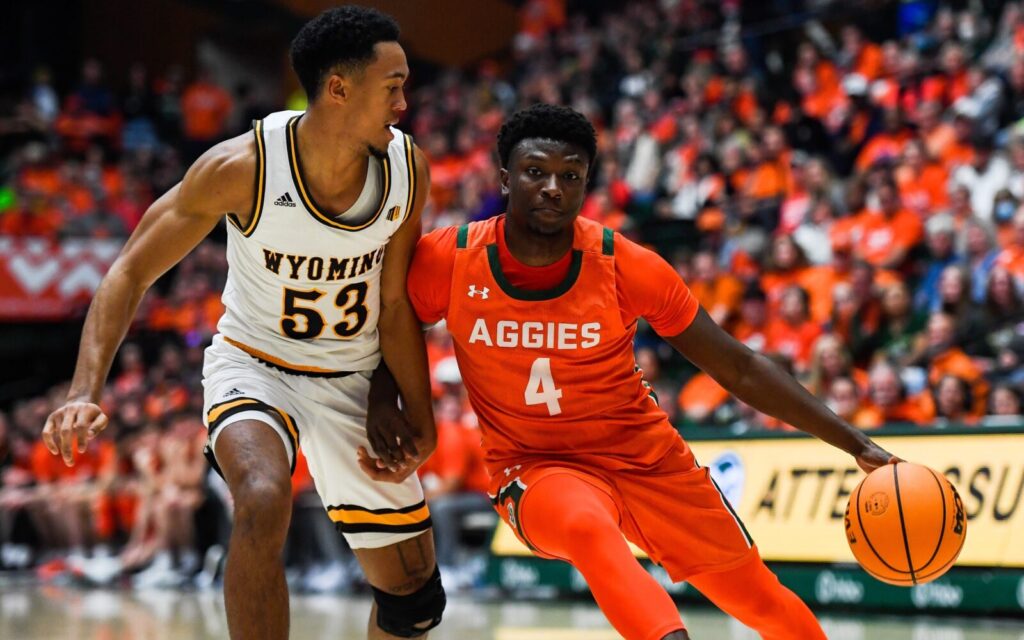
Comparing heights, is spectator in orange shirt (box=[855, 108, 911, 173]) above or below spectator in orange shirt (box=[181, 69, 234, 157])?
below

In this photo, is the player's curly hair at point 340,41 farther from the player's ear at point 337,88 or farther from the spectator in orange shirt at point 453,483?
the spectator in orange shirt at point 453,483

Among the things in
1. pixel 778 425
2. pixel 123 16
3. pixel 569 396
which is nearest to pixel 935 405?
pixel 778 425

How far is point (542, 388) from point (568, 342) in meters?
0.18

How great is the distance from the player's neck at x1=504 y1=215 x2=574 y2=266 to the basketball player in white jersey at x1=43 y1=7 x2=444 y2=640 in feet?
1.44

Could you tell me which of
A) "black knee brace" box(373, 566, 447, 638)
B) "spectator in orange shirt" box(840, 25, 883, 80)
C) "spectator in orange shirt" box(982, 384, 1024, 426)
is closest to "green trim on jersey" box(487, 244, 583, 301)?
"black knee brace" box(373, 566, 447, 638)

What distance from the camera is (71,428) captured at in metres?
3.76

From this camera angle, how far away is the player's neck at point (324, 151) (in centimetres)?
429

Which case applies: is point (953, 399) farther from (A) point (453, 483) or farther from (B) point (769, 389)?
(B) point (769, 389)

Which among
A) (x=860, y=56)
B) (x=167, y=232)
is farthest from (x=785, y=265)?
(x=167, y=232)

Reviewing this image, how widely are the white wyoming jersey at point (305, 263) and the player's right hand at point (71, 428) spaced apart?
2.67 ft

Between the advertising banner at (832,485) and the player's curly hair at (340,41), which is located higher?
the player's curly hair at (340,41)

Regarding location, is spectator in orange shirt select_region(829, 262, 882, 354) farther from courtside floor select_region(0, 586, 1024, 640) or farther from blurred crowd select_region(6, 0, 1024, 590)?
courtside floor select_region(0, 586, 1024, 640)

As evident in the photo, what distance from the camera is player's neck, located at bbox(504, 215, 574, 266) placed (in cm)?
416

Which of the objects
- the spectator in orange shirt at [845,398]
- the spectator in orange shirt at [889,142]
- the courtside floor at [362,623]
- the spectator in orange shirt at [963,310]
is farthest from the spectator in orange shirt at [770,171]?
the courtside floor at [362,623]
